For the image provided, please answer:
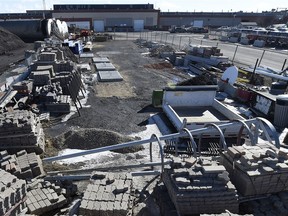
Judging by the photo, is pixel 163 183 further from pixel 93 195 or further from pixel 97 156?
pixel 97 156

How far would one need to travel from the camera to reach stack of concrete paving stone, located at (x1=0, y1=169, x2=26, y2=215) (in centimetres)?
629

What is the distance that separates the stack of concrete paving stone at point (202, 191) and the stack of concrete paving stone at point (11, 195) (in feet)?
12.8

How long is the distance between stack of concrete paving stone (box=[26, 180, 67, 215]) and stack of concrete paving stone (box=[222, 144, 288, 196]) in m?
4.98

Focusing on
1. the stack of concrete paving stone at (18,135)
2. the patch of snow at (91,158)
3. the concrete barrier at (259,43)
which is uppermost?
the stack of concrete paving stone at (18,135)

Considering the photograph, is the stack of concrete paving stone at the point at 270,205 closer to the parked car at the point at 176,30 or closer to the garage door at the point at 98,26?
the parked car at the point at 176,30

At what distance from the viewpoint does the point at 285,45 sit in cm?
4503

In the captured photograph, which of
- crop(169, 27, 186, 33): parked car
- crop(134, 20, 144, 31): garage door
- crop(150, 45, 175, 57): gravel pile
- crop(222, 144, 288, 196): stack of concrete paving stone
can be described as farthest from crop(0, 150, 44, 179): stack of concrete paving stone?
crop(134, 20, 144, 31): garage door

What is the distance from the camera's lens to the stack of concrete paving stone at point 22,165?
27.9 ft

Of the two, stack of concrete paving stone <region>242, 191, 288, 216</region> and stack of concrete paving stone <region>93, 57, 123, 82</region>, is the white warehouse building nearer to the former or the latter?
stack of concrete paving stone <region>93, 57, 123, 82</region>

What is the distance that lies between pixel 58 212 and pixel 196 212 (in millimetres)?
3916

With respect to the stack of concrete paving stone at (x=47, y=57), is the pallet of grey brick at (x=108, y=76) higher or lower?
lower

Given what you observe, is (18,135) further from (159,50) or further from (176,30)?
(176,30)

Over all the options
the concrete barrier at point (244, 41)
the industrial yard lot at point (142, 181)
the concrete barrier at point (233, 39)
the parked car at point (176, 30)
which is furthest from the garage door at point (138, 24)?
the industrial yard lot at point (142, 181)

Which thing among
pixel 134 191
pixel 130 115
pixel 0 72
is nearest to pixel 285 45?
pixel 130 115
